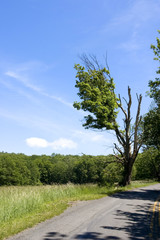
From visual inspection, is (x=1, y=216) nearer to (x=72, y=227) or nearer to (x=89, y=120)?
(x=72, y=227)

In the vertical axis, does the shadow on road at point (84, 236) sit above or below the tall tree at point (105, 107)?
below

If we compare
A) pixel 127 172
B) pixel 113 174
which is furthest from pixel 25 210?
pixel 113 174

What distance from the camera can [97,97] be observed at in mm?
23891

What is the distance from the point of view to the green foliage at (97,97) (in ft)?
77.9

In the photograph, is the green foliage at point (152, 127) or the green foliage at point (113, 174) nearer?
the green foliage at point (152, 127)

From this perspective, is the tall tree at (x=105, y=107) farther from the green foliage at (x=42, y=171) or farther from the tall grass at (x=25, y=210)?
the green foliage at (x=42, y=171)

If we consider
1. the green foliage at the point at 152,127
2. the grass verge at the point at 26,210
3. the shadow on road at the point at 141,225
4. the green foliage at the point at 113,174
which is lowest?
the shadow on road at the point at 141,225

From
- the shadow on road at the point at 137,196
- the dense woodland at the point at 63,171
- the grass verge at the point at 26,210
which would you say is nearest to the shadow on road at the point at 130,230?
the grass verge at the point at 26,210

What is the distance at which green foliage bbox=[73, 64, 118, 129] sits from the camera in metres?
23.7

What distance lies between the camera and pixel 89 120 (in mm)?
25109

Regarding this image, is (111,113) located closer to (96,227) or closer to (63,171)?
(96,227)

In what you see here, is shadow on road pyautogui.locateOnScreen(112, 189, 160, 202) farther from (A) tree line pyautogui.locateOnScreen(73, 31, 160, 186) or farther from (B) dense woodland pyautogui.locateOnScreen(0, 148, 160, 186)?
(B) dense woodland pyautogui.locateOnScreen(0, 148, 160, 186)

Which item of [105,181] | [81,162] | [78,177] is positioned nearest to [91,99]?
[105,181]

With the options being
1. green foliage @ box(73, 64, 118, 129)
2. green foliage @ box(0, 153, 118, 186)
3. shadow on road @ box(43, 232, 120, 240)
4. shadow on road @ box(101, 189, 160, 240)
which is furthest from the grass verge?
green foliage @ box(0, 153, 118, 186)
